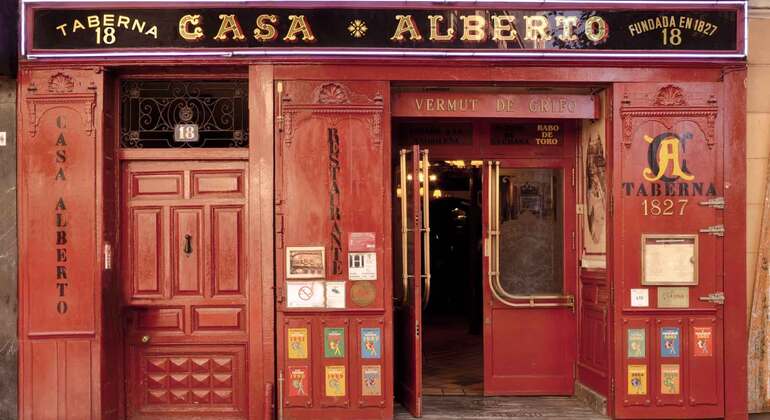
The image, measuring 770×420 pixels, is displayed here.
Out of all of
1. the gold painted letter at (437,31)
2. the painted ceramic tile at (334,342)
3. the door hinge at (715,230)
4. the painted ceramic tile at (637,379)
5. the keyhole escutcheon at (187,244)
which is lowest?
the painted ceramic tile at (637,379)

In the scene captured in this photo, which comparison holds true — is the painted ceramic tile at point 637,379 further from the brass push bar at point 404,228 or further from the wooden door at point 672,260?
the brass push bar at point 404,228

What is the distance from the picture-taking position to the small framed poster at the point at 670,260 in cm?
721

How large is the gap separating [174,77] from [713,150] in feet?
17.2

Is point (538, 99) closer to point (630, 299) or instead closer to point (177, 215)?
point (630, 299)

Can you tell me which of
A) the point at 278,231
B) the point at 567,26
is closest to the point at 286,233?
the point at 278,231

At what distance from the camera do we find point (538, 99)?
752 centimetres

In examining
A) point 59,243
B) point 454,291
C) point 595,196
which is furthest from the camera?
point 454,291

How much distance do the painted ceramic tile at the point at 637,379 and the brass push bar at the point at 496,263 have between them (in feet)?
3.54

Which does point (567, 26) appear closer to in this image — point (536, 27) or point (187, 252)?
point (536, 27)

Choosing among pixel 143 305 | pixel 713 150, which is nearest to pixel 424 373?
pixel 143 305

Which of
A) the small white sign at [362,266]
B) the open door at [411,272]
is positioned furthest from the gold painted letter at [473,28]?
the small white sign at [362,266]

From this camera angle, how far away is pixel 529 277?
8250mm

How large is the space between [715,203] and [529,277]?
205cm

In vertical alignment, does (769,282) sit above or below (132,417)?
above
